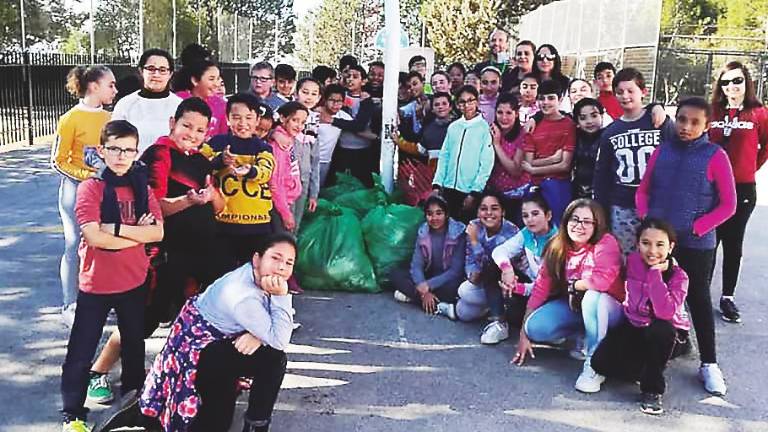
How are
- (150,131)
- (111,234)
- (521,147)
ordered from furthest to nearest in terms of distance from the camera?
(521,147)
(150,131)
(111,234)

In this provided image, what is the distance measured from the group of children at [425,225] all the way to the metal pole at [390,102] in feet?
1.68

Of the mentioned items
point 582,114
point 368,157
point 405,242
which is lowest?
point 405,242

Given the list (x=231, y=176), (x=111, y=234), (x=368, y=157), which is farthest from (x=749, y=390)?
(x=368, y=157)

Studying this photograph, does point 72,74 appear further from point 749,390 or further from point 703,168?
point 749,390

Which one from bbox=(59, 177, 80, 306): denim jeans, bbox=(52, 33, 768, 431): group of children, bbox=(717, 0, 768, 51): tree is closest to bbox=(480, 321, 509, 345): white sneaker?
bbox=(52, 33, 768, 431): group of children

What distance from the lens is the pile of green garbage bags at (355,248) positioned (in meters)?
5.79

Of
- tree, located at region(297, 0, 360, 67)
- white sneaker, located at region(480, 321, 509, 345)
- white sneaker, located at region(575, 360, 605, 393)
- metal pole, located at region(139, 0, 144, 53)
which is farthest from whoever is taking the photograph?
tree, located at region(297, 0, 360, 67)

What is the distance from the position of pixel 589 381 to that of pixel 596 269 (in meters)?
0.61

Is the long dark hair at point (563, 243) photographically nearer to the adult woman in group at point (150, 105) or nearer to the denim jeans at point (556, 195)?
the denim jeans at point (556, 195)

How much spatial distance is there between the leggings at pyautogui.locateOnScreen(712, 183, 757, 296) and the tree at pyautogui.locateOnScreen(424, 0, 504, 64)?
25.7 metres

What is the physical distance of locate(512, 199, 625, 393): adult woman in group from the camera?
13.6 feet

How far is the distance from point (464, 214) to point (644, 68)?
41.2ft

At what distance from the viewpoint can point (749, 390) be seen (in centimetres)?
420

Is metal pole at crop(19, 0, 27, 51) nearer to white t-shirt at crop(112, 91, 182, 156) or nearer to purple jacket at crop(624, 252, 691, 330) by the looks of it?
white t-shirt at crop(112, 91, 182, 156)
